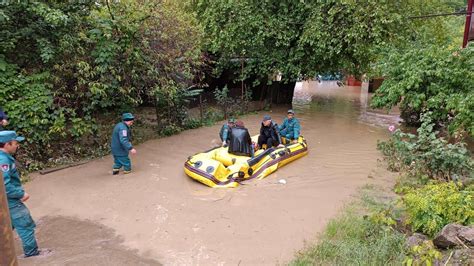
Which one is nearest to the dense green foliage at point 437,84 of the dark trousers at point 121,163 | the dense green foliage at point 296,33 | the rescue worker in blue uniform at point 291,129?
the dense green foliage at point 296,33

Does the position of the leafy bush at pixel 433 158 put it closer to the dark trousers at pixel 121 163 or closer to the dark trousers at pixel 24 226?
the dark trousers at pixel 121 163

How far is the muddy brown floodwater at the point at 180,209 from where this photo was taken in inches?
223

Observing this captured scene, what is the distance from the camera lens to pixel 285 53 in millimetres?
15883

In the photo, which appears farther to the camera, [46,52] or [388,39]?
[388,39]

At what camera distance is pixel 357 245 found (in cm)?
527

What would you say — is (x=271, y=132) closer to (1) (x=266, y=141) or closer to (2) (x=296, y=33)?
(1) (x=266, y=141)

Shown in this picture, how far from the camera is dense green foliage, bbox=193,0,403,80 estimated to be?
1362cm

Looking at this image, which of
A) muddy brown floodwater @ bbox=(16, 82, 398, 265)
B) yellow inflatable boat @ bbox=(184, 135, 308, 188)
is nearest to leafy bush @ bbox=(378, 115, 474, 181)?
muddy brown floodwater @ bbox=(16, 82, 398, 265)

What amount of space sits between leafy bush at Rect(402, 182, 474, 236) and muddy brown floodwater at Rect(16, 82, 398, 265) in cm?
158

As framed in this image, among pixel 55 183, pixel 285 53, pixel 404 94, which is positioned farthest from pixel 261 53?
pixel 55 183

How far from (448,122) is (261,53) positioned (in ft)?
26.4

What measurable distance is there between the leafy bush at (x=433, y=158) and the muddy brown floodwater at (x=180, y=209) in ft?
3.60

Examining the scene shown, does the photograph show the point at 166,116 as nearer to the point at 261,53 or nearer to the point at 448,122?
the point at 261,53

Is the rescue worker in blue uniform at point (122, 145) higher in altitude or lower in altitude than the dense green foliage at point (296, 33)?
lower
